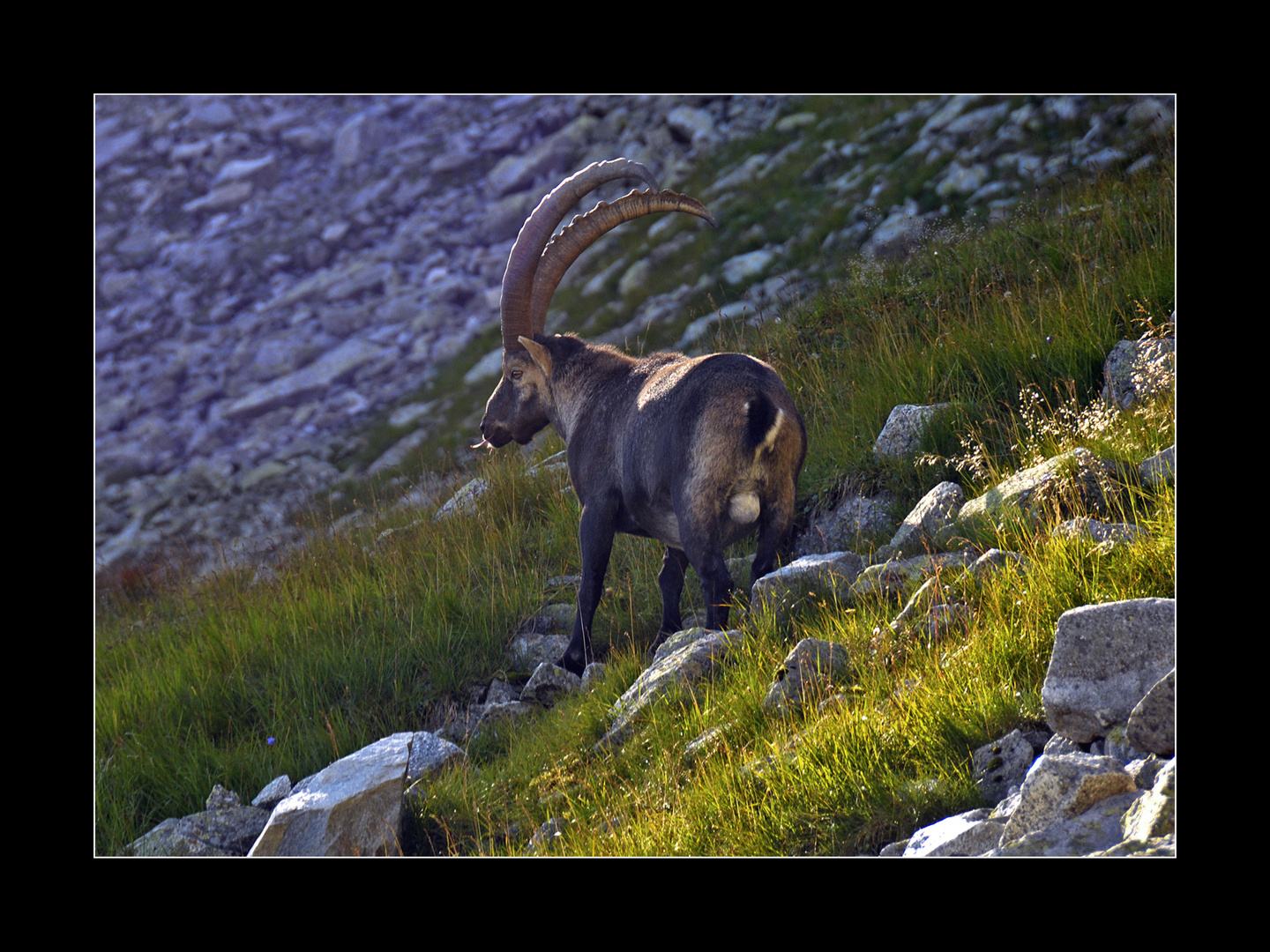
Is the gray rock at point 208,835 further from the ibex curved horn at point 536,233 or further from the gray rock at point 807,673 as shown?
the ibex curved horn at point 536,233

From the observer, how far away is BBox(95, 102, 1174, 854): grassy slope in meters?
3.75

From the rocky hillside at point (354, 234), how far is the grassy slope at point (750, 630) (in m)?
3.51

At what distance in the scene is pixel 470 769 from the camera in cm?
533

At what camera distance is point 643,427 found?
601 cm

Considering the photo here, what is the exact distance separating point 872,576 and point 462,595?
374 cm

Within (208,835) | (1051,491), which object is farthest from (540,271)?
(208,835)

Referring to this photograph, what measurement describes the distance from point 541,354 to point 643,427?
1369 mm

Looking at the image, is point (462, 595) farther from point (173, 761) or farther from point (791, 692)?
point (791, 692)

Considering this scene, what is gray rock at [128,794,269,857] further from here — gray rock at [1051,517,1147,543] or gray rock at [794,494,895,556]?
gray rock at [1051,517,1147,543]

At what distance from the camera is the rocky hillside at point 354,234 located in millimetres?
14062

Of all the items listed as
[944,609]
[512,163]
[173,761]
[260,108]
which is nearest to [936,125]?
[512,163]

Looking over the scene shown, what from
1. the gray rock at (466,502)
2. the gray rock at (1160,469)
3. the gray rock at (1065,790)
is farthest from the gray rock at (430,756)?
the gray rock at (466,502)

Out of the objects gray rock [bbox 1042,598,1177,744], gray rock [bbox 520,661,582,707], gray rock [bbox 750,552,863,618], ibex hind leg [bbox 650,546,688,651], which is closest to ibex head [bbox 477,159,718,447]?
ibex hind leg [bbox 650,546,688,651]

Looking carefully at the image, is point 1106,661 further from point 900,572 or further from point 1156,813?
point 900,572
